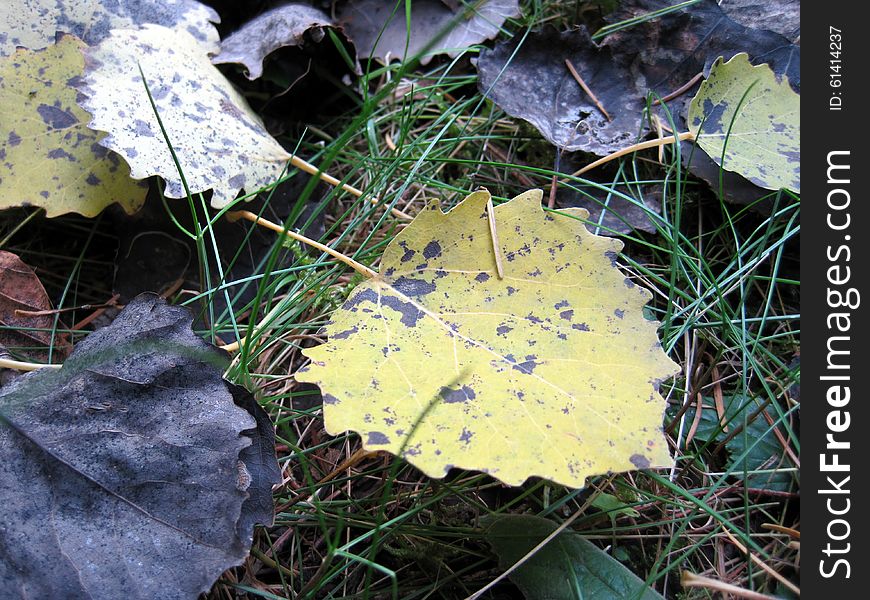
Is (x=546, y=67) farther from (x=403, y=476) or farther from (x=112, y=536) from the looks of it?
(x=112, y=536)

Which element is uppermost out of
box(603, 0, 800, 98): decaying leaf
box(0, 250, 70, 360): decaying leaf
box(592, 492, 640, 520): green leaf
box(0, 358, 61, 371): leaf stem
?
box(603, 0, 800, 98): decaying leaf

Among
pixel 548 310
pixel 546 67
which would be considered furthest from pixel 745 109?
pixel 548 310

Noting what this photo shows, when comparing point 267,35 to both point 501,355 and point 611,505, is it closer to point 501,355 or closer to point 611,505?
point 501,355

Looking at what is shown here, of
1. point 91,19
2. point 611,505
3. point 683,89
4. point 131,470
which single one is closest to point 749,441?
point 611,505

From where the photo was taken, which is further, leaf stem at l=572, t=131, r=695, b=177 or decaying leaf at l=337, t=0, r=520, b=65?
decaying leaf at l=337, t=0, r=520, b=65

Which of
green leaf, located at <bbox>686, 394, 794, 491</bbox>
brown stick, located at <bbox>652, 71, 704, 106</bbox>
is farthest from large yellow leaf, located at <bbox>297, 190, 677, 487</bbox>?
brown stick, located at <bbox>652, 71, 704, 106</bbox>

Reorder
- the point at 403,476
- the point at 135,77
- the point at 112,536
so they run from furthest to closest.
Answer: the point at 135,77, the point at 403,476, the point at 112,536

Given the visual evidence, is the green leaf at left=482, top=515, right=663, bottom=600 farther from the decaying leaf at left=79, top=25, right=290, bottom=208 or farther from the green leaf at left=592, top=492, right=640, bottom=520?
the decaying leaf at left=79, top=25, right=290, bottom=208
